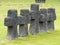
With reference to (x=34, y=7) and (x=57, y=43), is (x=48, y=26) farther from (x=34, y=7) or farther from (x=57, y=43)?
(x=57, y=43)

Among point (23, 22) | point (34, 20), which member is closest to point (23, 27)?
point (23, 22)

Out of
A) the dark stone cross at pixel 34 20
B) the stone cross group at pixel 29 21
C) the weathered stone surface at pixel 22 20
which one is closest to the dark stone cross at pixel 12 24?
the stone cross group at pixel 29 21

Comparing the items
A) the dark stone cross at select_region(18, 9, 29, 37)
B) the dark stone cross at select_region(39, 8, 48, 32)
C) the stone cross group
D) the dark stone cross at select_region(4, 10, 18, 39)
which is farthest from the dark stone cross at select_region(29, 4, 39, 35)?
the dark stone cross at select_region(4, 10, 18, 39)

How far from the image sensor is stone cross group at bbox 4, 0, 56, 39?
35.2 ft

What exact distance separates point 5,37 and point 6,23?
85 centimetres

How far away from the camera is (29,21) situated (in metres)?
11.6

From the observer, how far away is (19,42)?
407 inches

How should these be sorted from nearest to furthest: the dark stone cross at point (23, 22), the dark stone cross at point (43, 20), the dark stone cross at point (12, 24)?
1. the dark stone cross at point (12, 24)
2. the dark stone cross at point (23, 22)
3. the dark stone cross at point (43, 20)

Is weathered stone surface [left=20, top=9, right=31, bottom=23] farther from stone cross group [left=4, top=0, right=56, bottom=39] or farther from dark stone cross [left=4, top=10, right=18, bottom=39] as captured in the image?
dark stone cross [left=4, top=10, right=18, bottom=39]

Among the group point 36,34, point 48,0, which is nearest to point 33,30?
point 36,34

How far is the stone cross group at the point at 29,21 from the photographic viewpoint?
10.7 m

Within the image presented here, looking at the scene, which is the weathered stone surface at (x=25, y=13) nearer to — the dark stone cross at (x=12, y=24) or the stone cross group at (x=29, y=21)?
the stone cross group at (x=29, y=21)

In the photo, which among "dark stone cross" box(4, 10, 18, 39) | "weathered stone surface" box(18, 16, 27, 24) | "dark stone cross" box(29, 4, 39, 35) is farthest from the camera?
"dark stone cross" box(29, 4, 39, 35)

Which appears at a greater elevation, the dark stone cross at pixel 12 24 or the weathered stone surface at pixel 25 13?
the weathered stone surface at pixel 25 13
